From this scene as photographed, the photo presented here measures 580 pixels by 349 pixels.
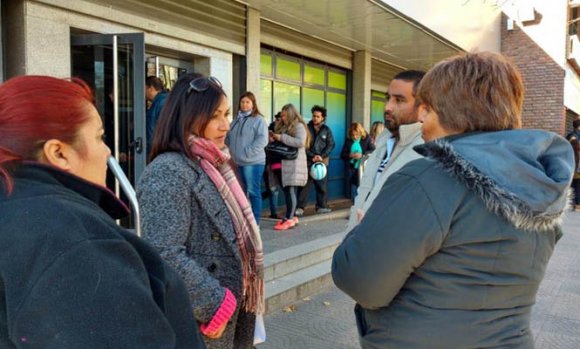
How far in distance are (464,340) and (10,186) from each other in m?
1.25

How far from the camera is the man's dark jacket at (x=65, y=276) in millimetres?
857

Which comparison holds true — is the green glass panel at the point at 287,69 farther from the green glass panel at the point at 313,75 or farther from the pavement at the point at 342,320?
the pavement at the point at 342,320

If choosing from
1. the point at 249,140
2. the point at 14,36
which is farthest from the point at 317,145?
the point at 14,36

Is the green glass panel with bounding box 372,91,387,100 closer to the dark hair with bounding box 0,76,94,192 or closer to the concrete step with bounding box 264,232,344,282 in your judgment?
the concrete step with bounding box 264,232,344,282


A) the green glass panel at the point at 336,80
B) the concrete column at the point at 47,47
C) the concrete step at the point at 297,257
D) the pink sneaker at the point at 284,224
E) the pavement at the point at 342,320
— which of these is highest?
the green glass panel at the point at 336,80

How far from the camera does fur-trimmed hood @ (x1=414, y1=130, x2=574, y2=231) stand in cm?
134

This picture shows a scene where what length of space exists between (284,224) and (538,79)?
1292 cm

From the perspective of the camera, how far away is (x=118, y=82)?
17.3ft

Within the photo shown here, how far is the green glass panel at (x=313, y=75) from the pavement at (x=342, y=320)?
170 inches

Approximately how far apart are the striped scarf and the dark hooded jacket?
0.68 m

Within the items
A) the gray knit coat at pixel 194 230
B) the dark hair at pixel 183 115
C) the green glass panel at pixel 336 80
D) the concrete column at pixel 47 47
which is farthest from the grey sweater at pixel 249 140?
the green glass panel at pixel 336 80

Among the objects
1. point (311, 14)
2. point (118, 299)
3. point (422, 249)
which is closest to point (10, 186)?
point (118, 299)

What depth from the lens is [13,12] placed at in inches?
181

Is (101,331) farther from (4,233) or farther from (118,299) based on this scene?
(4,233)
